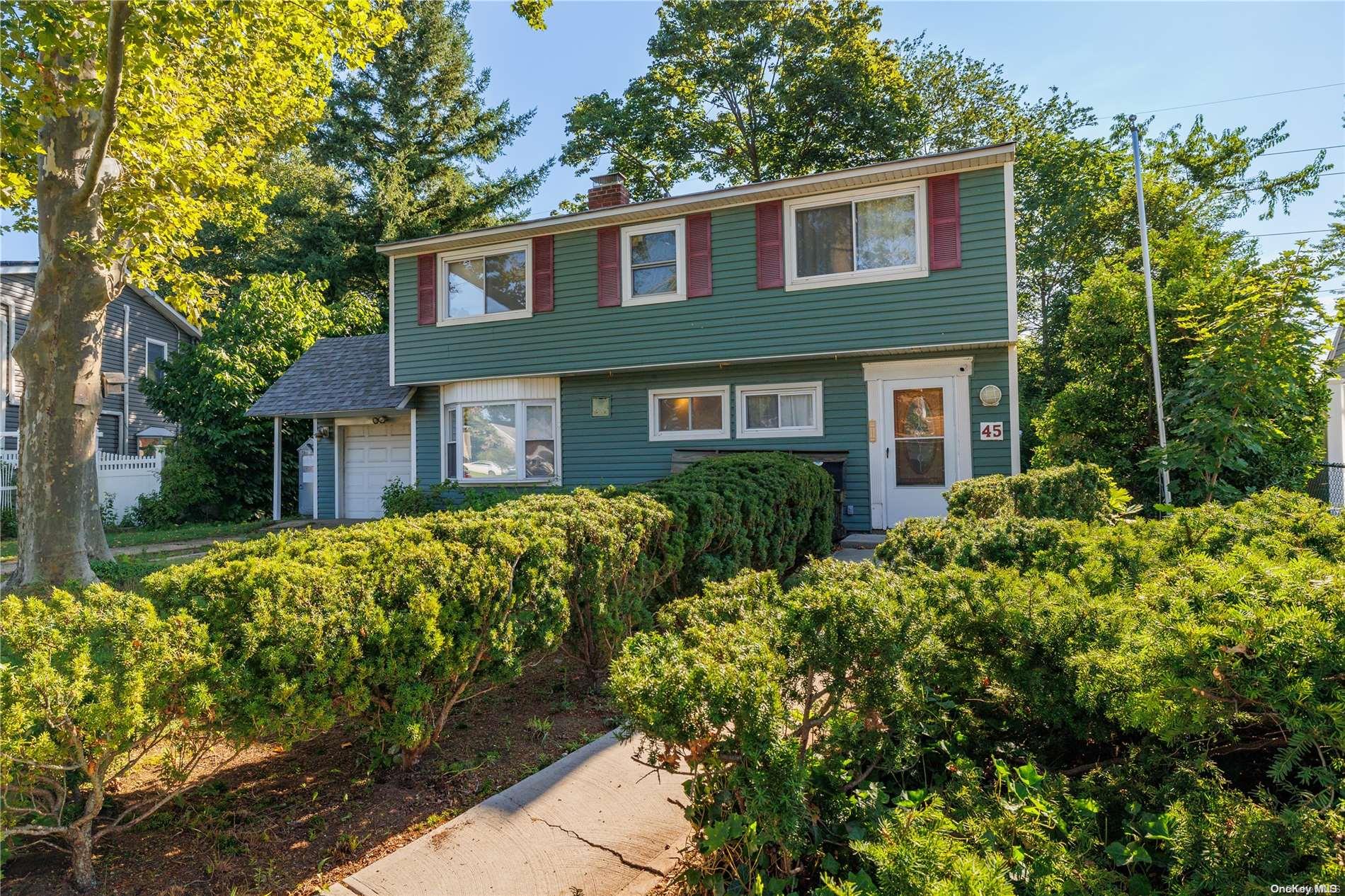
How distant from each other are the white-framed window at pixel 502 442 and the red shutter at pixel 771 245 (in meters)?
4.26

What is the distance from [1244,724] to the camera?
1.70 m

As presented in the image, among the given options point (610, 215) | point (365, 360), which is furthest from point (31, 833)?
point (365, 360)

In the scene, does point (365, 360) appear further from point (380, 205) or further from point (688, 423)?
point (380, 205)

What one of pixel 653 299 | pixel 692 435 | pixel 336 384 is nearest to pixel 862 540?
pixel 692 435

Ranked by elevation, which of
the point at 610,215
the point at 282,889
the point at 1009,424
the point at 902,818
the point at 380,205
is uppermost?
the point at 380,205

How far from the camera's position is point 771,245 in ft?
34.4

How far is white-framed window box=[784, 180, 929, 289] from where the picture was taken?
9.75 meters

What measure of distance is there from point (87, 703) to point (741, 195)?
991 centimetres

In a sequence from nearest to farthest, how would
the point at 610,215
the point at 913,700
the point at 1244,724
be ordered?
the point at 1244,724 → the point at 913,700 → the point at 610,215

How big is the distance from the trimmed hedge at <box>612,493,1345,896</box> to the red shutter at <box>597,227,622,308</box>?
9410 mm

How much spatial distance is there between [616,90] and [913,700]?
25340 mm

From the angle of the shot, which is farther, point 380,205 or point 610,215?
point 380,205

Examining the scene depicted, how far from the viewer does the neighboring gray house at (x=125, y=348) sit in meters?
17.5

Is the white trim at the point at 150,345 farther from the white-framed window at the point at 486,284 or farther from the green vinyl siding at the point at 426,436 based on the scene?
the white-framed window at the point at 486,284
